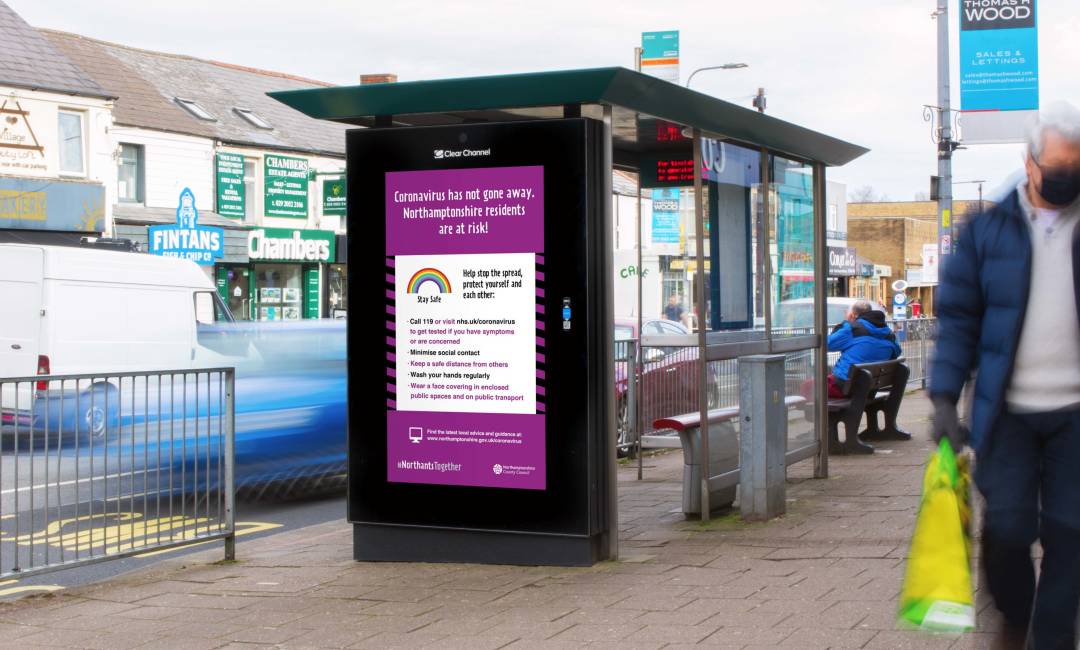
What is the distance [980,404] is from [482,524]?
12.3 ft

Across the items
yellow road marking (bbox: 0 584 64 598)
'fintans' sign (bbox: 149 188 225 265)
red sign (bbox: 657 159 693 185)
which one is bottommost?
yellow road marking (bbox: 0 584 64 598)

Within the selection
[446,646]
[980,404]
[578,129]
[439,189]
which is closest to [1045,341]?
[980,404]

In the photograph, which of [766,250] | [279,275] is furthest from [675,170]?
[279,275]

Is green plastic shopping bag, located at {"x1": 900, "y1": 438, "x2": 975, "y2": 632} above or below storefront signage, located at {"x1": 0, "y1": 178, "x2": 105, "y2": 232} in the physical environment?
below

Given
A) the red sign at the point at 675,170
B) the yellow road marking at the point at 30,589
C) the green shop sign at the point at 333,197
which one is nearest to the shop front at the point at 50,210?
the green shop sign at the point at 333,197

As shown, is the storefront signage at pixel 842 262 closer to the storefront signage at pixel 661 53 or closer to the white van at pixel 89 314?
the storefront signage at pixel 661 53

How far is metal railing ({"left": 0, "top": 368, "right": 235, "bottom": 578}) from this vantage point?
653 centimetres

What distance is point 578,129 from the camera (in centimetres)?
690

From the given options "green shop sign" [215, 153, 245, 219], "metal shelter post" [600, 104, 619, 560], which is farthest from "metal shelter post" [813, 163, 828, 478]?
"green shop sign" [215, 153, 245, 219]

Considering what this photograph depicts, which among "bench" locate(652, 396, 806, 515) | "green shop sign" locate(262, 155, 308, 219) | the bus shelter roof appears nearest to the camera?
the bus shelter roof

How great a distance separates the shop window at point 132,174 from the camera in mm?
32969

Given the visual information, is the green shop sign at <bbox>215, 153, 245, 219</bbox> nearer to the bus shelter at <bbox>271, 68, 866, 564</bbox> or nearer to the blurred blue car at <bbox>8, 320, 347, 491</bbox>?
the blurred blue car at <bbox>8, 320, 347, 491</bbox>

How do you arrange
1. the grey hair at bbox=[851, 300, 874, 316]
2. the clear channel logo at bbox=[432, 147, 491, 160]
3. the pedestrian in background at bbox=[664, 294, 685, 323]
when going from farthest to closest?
the grey hair at bbox=[851, 300, 874, 316] → the pedestrian in background at bbox=[664, 294, 685, 323] → the clear channel logo at bbox=[432, 147, 491, 160]

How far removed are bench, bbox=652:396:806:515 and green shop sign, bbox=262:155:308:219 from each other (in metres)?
29.4
